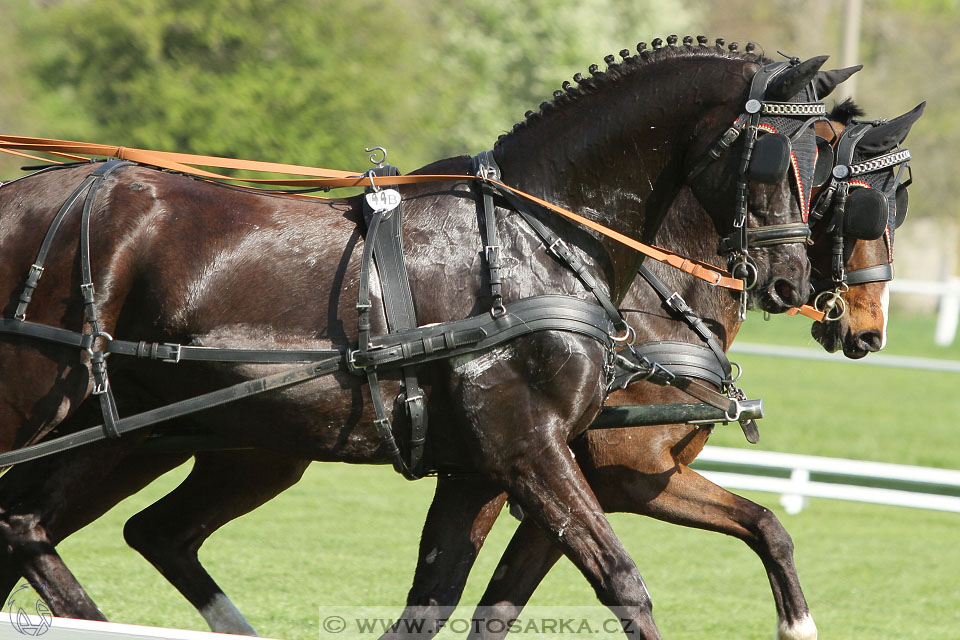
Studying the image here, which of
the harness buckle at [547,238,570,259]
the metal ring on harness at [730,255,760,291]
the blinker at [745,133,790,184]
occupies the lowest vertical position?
the metal ring on harness at [730,255,760,291]

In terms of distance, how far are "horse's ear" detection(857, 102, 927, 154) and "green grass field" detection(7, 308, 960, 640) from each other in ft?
6.66


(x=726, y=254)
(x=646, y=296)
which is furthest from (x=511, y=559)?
(x=726, y=254)

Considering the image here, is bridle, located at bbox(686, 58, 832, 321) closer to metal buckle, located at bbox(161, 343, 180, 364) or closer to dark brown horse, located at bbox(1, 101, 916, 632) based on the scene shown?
dark brown horse, located at bbox(1, 101, 916, 632)

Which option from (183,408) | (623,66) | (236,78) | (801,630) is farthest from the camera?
(236,78)

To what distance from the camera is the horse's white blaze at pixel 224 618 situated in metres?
4.00

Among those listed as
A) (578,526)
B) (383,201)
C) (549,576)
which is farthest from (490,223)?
(549,576)

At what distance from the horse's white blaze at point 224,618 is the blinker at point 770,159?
226 centimetres

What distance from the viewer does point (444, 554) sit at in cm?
372

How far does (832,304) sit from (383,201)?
162 cm

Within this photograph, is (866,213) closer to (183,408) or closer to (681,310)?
(681,310)

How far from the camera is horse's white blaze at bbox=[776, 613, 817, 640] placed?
12.9 feet

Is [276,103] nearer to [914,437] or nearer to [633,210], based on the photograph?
[914,437]

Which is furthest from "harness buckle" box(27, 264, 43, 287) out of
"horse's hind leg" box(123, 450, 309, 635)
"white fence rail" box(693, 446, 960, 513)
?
"white fence rail" box(693, 446, 960, 513)

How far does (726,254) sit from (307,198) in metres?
1.27
